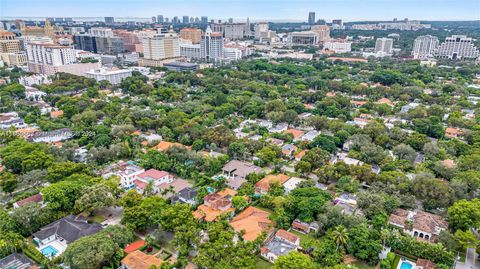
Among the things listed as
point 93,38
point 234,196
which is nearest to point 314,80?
point 234,196

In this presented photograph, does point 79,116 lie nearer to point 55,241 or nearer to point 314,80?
point 55,241

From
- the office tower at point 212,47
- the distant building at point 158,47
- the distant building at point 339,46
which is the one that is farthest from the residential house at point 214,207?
the distant building at point 339,46

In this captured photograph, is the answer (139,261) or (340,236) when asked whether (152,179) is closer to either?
(139,261)

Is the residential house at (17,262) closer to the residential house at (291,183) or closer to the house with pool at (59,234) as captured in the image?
the house with pool at (59,234)

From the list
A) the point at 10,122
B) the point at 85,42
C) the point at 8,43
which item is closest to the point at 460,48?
the point at 10,122

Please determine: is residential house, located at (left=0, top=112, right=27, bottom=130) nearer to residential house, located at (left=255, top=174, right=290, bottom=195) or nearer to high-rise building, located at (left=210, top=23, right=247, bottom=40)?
residential house, located at (left=255, top=174, right=290, bottom=195)
